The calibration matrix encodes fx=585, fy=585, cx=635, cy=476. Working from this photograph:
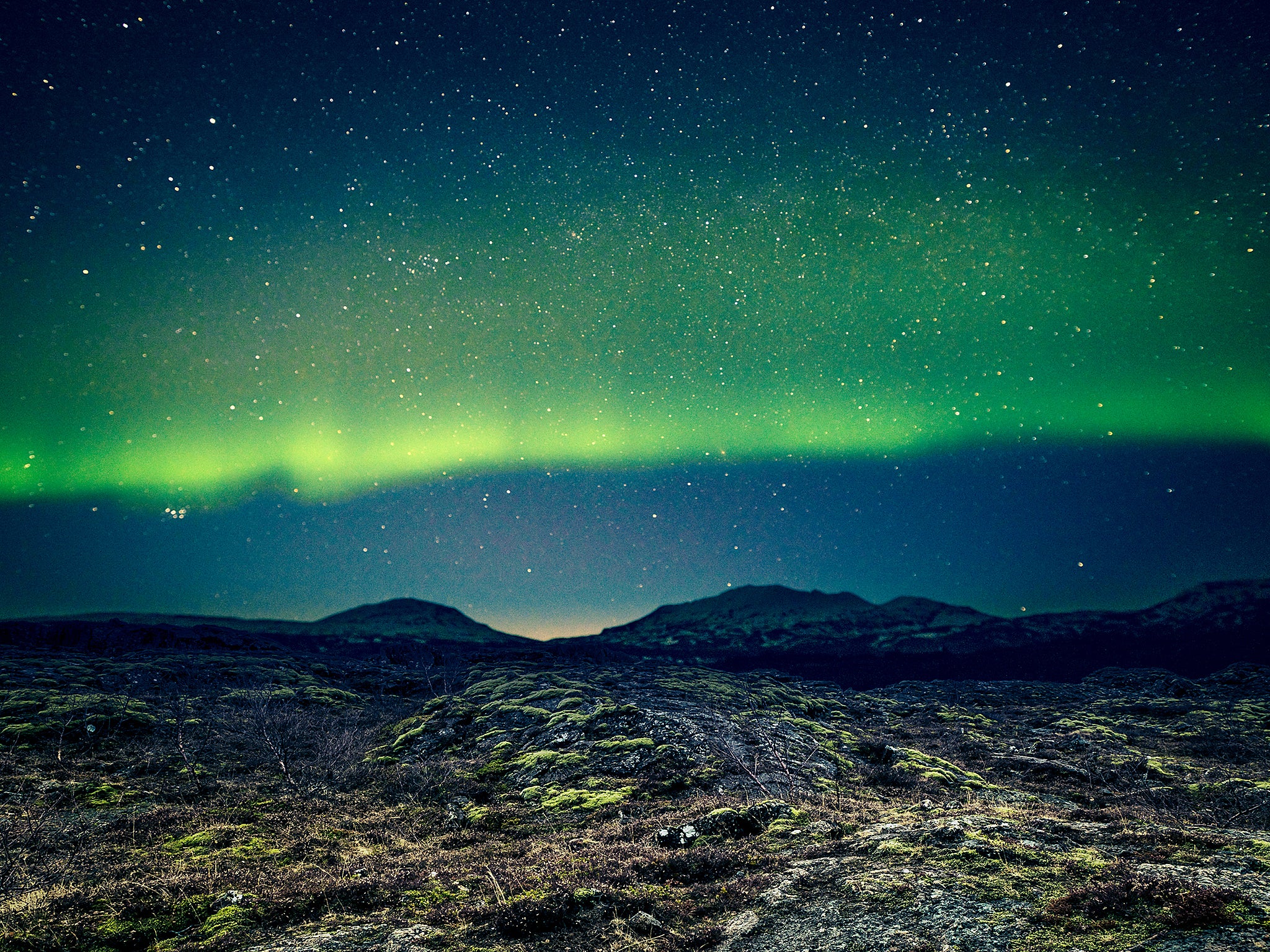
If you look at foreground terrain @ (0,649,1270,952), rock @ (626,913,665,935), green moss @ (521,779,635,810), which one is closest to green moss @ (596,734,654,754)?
foreground terrain @ (0,649,1270,952)

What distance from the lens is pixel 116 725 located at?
Answer: 3488 cm

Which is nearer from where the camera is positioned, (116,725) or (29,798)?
(29,798)

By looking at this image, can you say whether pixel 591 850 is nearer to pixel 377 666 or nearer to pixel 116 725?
pixel 116 725

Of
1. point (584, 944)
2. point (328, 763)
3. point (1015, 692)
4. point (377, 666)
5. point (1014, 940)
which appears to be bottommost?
point (1015, 692)

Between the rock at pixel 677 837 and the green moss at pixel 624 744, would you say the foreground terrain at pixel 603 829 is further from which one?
the green moss at pixel 624 744

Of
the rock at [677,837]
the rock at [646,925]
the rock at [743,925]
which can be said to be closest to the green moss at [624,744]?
the rock at [677,837]

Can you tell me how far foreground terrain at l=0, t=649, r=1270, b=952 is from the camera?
9602 mm

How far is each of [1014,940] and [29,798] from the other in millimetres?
31042

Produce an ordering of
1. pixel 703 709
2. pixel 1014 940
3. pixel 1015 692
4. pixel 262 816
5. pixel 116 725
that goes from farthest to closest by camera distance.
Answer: pixel 1015 692
pixel 703 709
pixel 116 725
pixel 262 816
pixel 1014 940

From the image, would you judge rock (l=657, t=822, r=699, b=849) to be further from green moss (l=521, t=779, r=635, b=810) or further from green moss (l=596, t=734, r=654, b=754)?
green moss (l=596, t=734, r=654, b=754)

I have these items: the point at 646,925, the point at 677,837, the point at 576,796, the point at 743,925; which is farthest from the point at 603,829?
the point at 743,925

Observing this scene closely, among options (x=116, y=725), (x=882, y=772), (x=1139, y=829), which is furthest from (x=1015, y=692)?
(x=116, y=725)

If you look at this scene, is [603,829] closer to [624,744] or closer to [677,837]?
[677,837]

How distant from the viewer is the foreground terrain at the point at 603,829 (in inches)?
378
